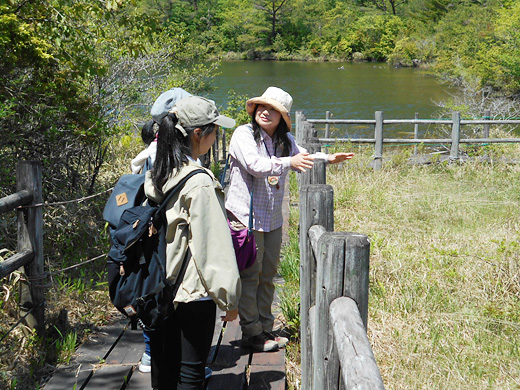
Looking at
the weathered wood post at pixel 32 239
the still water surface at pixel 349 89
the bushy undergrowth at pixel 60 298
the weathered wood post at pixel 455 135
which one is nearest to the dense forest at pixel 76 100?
the bushy undergrowth at pixel 60 298

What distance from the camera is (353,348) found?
56.8 inches

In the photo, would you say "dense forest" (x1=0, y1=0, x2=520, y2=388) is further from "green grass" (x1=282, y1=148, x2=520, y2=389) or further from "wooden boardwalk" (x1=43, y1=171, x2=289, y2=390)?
"green grass" (x1=282, y1=148, x2=520, y2=389)

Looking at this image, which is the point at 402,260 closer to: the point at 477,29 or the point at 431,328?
the point at 431,328

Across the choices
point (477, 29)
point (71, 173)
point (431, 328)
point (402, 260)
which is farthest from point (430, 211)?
point (477, 29)

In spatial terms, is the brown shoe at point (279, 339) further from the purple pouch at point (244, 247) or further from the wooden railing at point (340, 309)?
Result: the wooden railing at point (340, 309)

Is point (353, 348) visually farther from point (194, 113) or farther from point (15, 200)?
point (15, 200)

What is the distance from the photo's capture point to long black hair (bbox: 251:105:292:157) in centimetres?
314

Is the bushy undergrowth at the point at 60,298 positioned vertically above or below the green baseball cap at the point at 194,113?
below

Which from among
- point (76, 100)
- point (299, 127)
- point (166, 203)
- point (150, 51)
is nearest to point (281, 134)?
point (166, 203)

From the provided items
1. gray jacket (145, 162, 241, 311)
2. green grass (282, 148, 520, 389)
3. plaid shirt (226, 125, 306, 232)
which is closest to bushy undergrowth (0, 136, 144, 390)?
plaid shirt (226, 125, 306, 232)

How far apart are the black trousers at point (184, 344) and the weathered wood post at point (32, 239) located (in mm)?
1325

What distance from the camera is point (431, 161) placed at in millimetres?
11633

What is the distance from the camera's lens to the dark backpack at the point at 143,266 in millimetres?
2186

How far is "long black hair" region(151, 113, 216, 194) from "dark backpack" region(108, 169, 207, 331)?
0.23 ft
